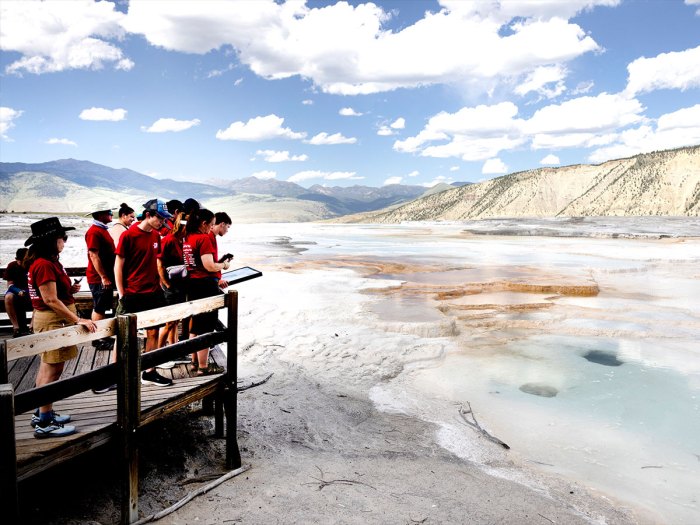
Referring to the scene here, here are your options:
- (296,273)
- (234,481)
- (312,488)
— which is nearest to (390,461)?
(312,488)

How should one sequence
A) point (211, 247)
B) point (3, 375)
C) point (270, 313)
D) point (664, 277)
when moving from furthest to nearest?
point (664, 277), point (270, 313), point (211, 247), point (3, 375)

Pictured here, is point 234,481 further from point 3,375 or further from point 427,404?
point 427,404

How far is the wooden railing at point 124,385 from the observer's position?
2664 mm

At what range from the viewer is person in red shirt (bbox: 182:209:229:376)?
205 inches

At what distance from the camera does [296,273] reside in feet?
57.6

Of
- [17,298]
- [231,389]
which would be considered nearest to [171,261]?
[17,298]

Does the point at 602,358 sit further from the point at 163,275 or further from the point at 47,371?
the point at 47,371

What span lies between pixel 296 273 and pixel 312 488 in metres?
13.5

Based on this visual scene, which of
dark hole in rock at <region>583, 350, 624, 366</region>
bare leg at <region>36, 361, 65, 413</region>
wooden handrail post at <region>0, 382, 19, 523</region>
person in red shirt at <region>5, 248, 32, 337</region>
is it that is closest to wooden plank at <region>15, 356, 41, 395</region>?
person in red shirt at <region>5, 248, 32, 337</region>

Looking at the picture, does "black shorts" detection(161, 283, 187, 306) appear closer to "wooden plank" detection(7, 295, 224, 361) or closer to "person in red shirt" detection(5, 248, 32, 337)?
"wooden plank" detection(7, 295, 224, 361)

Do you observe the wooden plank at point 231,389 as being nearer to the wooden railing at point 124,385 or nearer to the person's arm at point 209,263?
the wooden railing at point 124,385

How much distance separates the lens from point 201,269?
5484 mm

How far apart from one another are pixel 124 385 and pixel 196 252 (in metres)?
2.07

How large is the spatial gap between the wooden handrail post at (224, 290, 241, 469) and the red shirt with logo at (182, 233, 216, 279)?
36.4 inches
